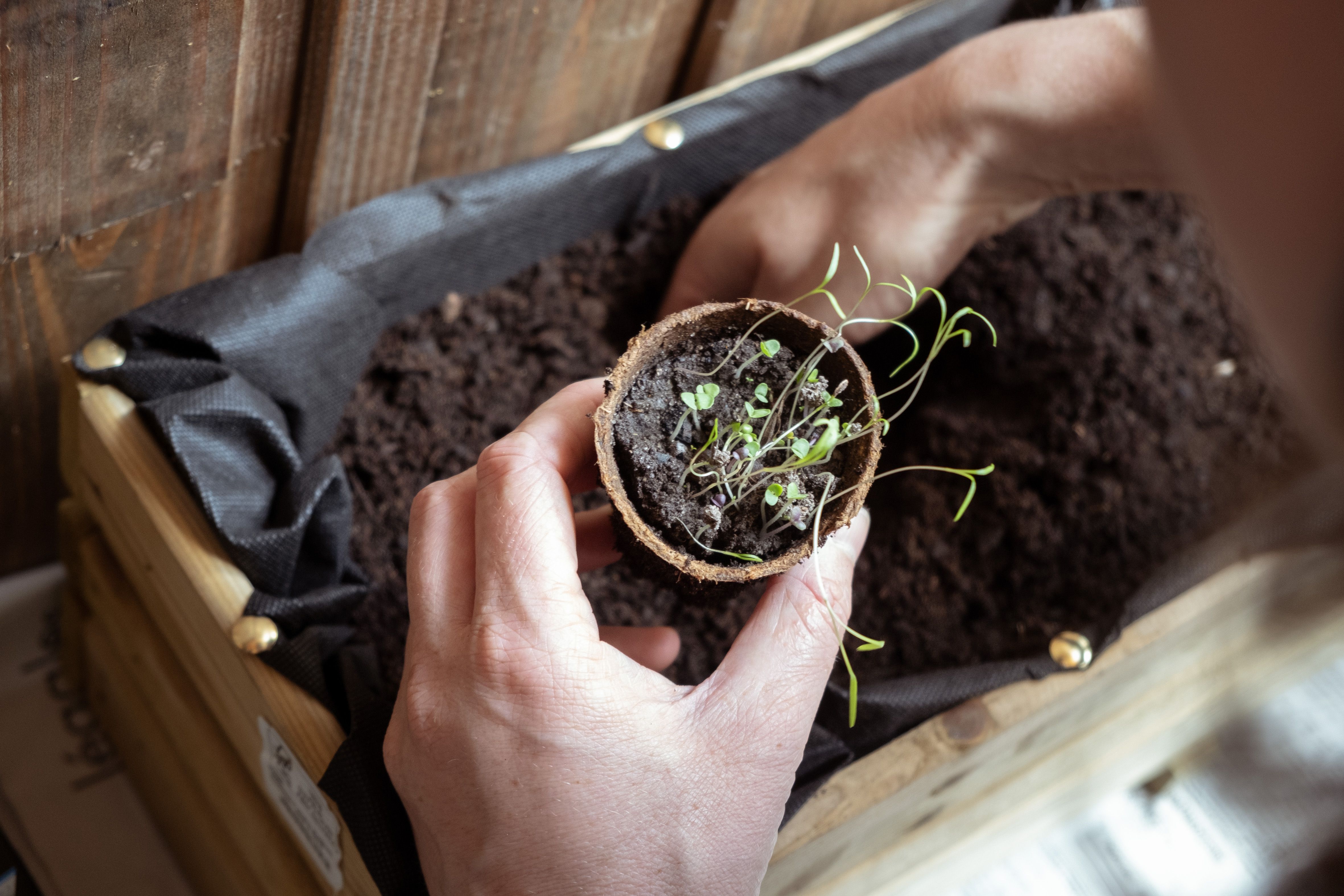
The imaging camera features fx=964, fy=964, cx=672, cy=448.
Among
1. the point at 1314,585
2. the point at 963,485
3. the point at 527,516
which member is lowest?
the point at 963,485

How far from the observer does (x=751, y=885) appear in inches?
29.5

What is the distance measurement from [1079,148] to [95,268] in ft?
3.64

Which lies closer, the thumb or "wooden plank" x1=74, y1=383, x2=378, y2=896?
the thumb

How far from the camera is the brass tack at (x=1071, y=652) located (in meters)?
1.04

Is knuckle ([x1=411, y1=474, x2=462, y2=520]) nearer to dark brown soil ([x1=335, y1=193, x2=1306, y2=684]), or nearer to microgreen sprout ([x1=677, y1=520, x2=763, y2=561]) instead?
microgreen sprout ([x1=677, y1=520, x2=763, y2=561])

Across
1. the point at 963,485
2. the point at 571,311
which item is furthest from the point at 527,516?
the point at 963,485

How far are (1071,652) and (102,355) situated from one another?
1083 millimetres

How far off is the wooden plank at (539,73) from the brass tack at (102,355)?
0.43 m

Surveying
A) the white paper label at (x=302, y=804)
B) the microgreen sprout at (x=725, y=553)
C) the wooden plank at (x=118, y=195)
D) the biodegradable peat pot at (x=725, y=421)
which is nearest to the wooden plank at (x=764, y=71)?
the wooden plank at (x=118, y=195)

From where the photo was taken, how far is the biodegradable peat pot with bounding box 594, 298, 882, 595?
2.33 ft

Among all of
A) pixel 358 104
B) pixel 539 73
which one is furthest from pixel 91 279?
pixel 539 73

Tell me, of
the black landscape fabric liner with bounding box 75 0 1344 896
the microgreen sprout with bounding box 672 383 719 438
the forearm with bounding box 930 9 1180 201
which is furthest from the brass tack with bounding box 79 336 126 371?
the forearm with bounding box 930 9 1180 201

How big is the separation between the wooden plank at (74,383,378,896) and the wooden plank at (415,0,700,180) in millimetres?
500

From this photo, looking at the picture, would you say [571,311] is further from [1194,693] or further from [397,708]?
[1194,693]
